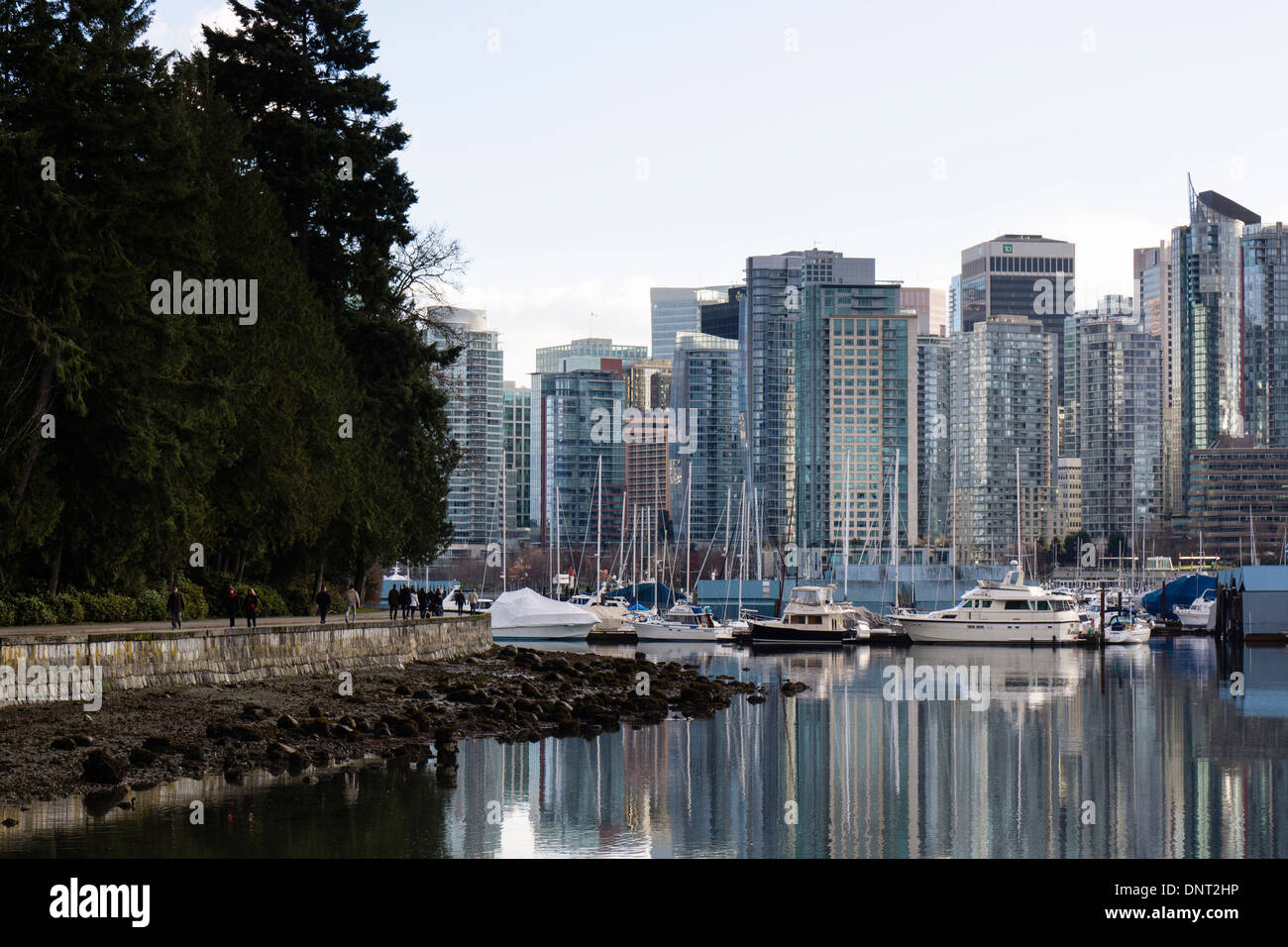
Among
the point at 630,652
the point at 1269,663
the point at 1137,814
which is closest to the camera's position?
the point at 1137,814

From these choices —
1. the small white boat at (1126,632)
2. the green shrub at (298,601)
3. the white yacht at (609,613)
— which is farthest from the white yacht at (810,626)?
the green shrub at (298,601)

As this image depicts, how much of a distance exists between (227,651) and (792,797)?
14461mm

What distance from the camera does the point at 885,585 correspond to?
469 ft

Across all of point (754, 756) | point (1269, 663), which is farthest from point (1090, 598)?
point (754, 756)

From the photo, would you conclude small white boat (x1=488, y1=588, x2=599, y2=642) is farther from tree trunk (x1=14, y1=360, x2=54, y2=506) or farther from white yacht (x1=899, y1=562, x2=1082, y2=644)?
tree trunk (x1=14, y1=360, x2=54, y2=506)

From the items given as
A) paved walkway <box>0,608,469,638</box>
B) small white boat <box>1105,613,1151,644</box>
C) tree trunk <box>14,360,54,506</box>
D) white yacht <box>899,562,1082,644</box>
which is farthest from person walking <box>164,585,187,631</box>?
small white boat <box>1105,613,1151,644</box>

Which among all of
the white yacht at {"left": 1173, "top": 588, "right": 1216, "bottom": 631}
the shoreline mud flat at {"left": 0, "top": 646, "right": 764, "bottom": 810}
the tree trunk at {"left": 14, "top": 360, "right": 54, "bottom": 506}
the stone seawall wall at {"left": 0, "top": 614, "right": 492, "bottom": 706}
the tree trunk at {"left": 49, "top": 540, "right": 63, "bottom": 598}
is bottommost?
the white yacht at {"left": 1173, "top": 588, "right": 1216, "bottom": 631}

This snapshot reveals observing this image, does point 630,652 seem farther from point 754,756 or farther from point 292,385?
point 754,756

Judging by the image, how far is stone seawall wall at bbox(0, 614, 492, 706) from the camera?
32500 millimetres

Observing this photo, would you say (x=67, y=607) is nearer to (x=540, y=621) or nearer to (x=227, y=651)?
(x=227, y=651)

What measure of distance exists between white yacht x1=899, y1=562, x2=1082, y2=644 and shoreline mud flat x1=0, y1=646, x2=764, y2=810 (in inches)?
1660

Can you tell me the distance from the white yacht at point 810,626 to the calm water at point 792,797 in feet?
133

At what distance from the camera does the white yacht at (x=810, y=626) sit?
9381 cm
